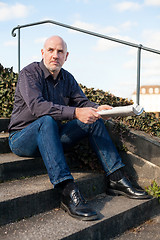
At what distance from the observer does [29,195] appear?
6.65 feet

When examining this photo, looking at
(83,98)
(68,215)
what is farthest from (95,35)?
(68,215)

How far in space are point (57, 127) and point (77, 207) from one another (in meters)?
0.65

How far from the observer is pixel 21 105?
254 cm

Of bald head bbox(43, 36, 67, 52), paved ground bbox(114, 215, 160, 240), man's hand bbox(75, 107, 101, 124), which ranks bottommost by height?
paved ground bbox(114, 215, 160, 240)

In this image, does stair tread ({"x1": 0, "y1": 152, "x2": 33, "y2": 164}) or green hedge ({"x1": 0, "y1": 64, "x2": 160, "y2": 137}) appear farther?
green hedge ({"x1": 0, "y1": 64, "x2": 160, "y2": 137})

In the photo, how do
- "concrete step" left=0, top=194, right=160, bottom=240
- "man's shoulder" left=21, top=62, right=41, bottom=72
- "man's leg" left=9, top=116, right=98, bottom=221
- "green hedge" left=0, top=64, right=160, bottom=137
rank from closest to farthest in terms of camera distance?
"concrete step" left=0, top=194, right=160, bottom=240
"man's leg" left=9, top=116, right=98, bottom=221
"man's shoulder" left=21, top=62, right=41, bottom=72
"green hedge" left=0, top=64, right=160, bottom=137

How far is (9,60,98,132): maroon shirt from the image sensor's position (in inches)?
89.3

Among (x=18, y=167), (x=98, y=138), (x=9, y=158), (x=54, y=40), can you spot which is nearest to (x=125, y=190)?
(x=98, y=138)

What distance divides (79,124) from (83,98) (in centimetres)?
53

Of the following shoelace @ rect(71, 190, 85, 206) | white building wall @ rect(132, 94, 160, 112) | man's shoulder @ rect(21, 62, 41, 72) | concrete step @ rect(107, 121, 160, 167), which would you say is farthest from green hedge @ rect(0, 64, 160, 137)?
white building wall @ rect(132, 94, 160, 112)

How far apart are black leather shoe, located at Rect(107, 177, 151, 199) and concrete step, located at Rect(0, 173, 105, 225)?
19 cm

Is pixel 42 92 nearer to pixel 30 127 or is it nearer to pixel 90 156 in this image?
pixel 30 127

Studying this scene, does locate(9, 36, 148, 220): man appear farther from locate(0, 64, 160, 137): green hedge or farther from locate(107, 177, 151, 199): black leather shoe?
locate(0, 64, 160, 137): green hedge

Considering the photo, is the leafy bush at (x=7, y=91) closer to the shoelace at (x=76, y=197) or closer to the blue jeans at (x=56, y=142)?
the blue jeans at (x=56, y=142)
